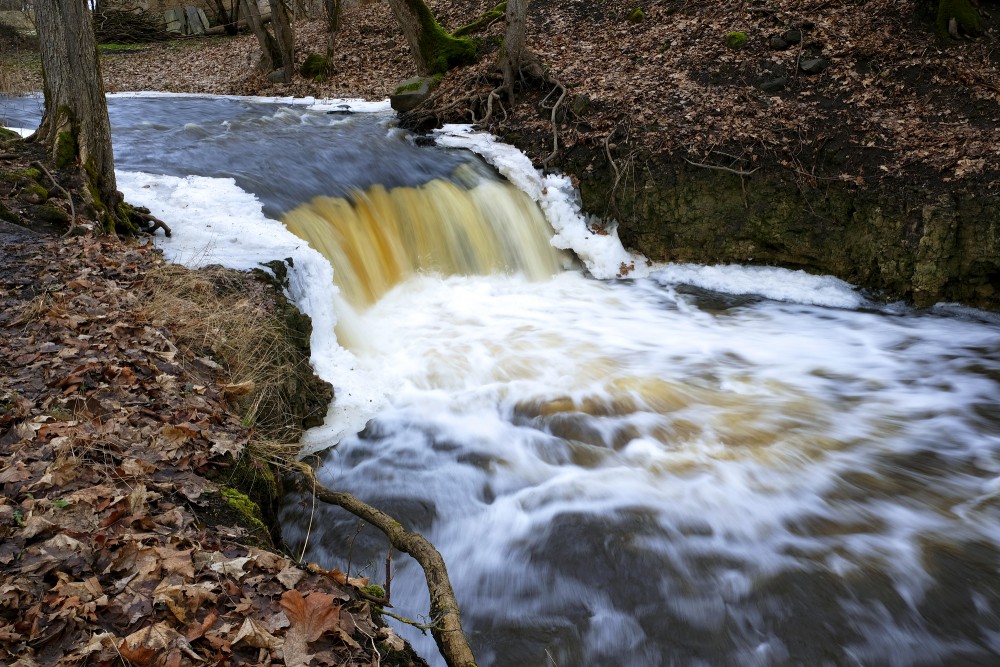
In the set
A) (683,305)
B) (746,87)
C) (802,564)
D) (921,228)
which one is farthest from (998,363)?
(746,87)

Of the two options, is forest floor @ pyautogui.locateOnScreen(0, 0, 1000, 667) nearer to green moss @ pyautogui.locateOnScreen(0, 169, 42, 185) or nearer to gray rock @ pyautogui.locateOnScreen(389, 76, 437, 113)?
green moss @ pyautogui.locateOnScreen(0, 169, 42, 185)

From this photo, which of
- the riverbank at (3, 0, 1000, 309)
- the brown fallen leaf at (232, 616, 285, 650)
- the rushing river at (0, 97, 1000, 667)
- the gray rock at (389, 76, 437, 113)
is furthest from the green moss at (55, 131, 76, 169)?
the gray rock at (389, 76, 437, 113)

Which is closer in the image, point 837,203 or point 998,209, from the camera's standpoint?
point 998,209

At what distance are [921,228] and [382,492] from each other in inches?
307

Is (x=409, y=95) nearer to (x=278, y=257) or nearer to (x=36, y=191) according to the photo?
(x=278, y=257)

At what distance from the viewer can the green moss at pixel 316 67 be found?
53.3ft

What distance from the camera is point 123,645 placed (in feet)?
7.51

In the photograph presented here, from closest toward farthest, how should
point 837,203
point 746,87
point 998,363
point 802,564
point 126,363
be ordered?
point 126,363
point 802,564
point 998,363
point 837,203
point 746,87

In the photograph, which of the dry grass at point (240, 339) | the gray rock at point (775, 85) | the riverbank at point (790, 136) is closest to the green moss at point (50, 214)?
the dry grass at point (240, 339)

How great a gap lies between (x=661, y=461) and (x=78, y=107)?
22.1 ft

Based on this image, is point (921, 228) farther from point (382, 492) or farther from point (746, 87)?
point (382, 492)

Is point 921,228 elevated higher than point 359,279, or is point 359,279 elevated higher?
point 921,228

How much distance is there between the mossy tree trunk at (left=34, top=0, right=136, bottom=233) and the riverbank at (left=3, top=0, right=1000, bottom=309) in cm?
613

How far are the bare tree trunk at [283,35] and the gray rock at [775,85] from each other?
11462 mm
